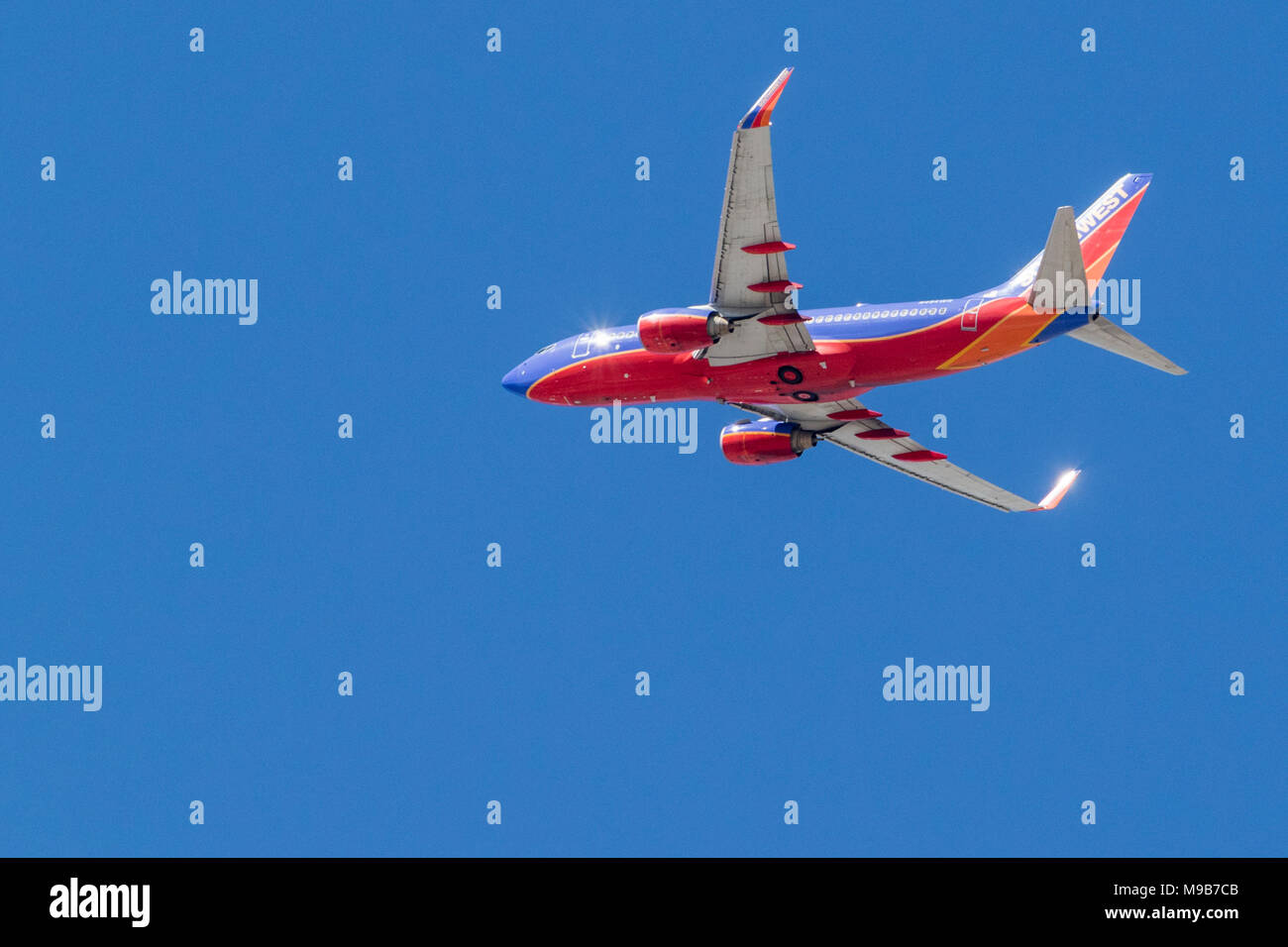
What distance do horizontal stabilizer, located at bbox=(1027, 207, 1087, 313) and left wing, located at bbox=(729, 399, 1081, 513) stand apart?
1110 centimetres

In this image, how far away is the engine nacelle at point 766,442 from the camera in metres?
55.5

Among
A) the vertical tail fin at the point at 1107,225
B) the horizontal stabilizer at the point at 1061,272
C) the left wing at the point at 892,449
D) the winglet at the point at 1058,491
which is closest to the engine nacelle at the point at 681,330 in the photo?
the left wing at the point at 892,449

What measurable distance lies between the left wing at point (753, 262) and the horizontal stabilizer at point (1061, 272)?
6454 millimetres

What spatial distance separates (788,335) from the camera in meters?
47.7

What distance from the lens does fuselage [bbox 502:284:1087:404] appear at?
45.9 meters

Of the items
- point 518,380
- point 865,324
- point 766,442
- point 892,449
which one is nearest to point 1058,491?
point 892,449

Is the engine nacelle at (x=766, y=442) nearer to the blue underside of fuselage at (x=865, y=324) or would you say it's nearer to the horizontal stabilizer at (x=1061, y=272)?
the blue underside of fuselage at (x=865, y=324)

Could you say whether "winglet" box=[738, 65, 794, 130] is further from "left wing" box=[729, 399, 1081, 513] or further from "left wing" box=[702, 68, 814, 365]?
"left wing" box=[729, 399, 1081, 513]

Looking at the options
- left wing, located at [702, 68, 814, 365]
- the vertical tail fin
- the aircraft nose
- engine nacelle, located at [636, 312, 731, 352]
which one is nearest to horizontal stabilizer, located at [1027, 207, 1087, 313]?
the vertical tail fin

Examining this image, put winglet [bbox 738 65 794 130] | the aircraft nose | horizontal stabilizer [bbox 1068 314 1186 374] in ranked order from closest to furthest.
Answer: winglet [bbox 738 65 794 130]
horizontal stabilizer [bbox 1068 314 1186 374]
the aircraft nose

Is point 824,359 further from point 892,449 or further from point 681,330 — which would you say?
point 892,449

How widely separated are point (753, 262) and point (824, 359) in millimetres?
4769

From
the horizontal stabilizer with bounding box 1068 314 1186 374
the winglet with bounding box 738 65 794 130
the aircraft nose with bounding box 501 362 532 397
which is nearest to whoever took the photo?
the winglet with bounding box 738 65 794 130
